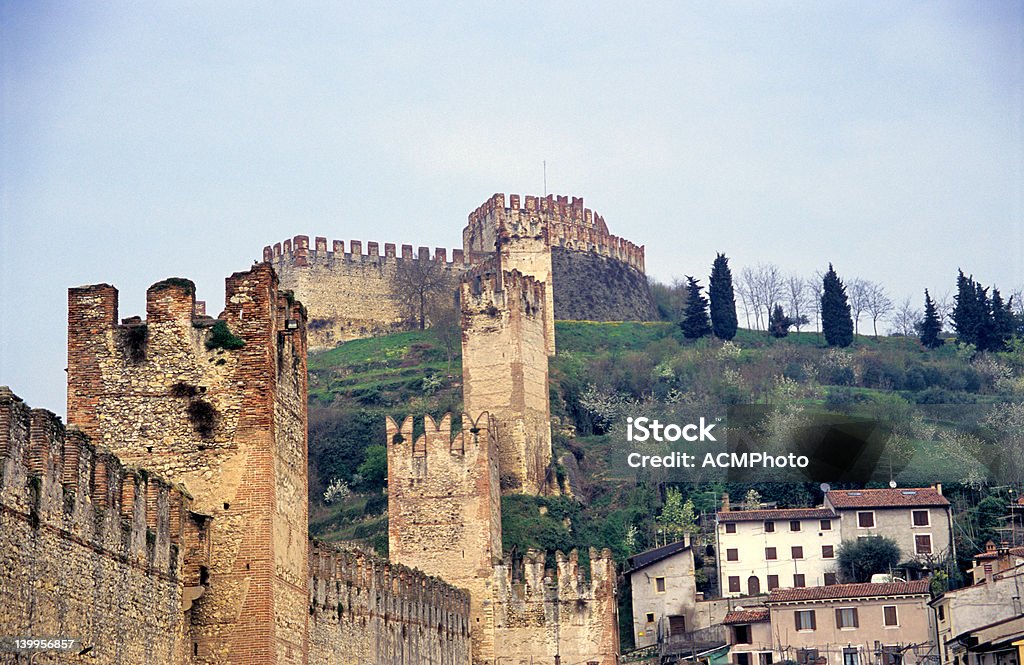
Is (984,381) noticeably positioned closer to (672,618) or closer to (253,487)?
→ (672,618)

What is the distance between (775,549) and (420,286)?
3779 centimetres

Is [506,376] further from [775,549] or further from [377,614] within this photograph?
[377,614]

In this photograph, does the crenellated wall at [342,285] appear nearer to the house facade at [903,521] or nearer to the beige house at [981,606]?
the house facade at [903,521]

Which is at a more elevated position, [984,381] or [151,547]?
[984,381]

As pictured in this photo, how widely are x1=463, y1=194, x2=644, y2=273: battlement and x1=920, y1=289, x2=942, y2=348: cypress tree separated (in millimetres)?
18937

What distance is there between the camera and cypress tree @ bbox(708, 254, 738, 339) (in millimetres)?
106812

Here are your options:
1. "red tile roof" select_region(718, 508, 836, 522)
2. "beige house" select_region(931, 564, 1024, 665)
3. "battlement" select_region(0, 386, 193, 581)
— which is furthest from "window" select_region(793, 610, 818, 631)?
"battlement" select_region(0, 386, 193, 581)

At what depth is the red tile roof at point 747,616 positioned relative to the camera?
2591 inches

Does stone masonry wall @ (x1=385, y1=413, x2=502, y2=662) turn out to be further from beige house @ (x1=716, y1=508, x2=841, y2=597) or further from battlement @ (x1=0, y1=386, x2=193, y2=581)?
battlement @ (x1=0, y1=386, x2=193, y2=581)

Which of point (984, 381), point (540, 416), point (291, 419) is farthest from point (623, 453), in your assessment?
point (291, 419)

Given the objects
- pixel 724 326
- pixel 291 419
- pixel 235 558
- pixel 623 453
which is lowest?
pixel 235 558

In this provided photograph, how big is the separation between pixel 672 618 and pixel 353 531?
1355 cm

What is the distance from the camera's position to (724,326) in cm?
10688

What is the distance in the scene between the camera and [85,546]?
22422 millimetres
